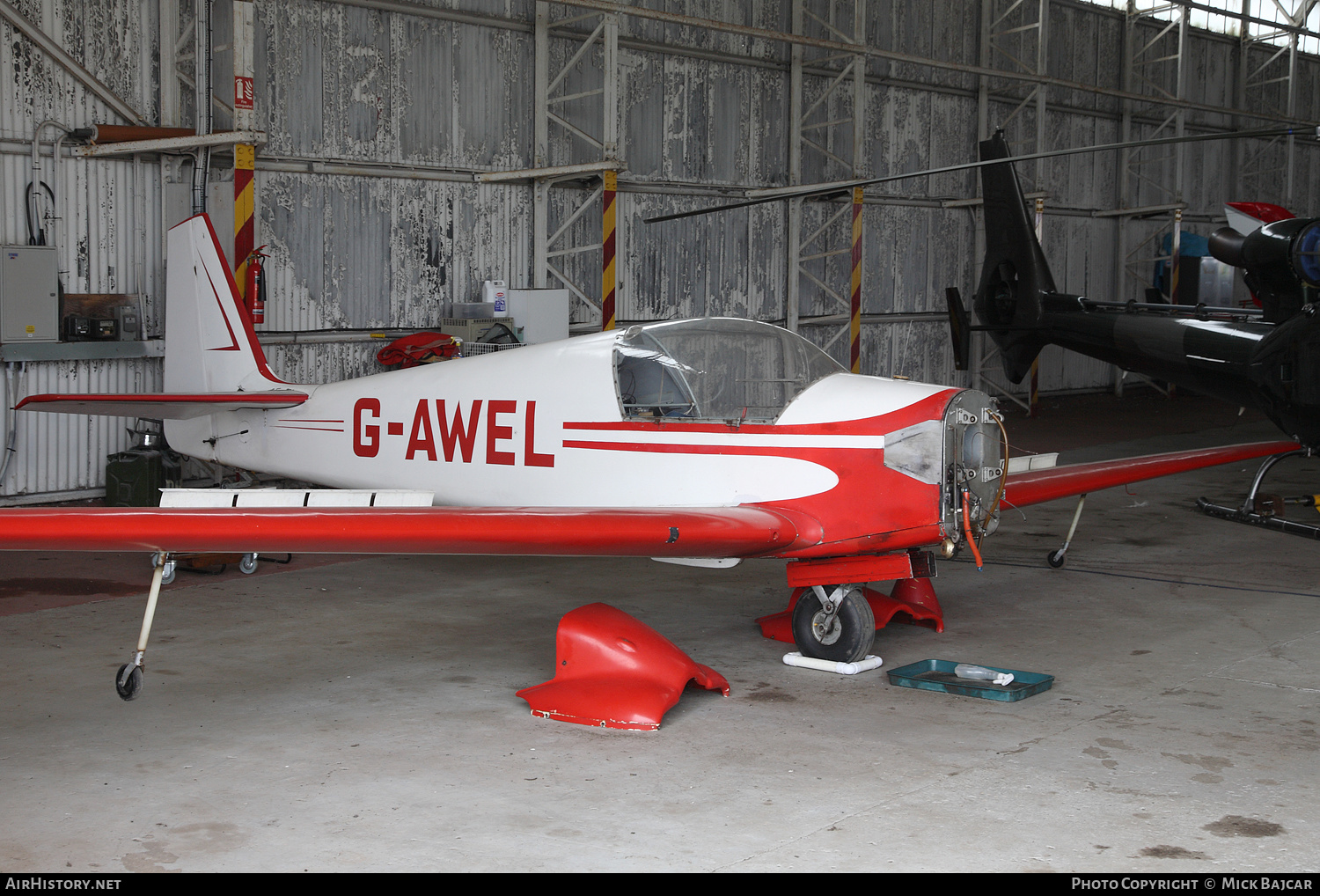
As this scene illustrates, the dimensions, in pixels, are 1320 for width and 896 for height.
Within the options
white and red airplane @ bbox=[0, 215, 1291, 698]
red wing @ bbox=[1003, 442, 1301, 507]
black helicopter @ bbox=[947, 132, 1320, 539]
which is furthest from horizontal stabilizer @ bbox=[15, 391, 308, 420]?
black helicopter @ bbox=[947, 132, 1320, 539]

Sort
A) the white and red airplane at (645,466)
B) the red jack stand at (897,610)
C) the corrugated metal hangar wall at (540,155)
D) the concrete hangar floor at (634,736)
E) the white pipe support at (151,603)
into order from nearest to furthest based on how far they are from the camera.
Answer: the concrete hangar floor at (634,736) < the white pipe support at (151,603) < the white and red airplane at (645,466) < the red jack stand at (897,610) < the corrugated metal hangar wall at (540,155)

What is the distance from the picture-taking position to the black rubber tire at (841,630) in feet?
21.3

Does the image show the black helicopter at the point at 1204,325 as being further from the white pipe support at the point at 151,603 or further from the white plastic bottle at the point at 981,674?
the white pipe support at the point at 151,603

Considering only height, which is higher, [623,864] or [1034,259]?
[1034,259]

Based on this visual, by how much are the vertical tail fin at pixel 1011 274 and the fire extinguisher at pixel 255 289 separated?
8.72 m

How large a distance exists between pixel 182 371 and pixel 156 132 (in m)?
3.30

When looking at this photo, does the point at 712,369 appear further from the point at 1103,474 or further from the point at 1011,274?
the point at 1011,274

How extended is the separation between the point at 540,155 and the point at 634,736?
9875mm

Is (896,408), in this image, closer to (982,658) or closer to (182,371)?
(982,658)

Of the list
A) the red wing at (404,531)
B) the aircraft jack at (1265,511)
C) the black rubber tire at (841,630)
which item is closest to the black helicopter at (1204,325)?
the aircraft jack at (1265,511)

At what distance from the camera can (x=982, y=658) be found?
Result: 6812 mm

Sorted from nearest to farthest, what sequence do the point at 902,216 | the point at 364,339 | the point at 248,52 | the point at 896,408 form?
the point at 896,408, the point at 248,52, the point at 364,339, the point at 902,216

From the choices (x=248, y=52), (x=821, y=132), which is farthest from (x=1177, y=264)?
(x=248, y=52)

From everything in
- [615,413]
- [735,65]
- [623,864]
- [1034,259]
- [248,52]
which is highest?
[735,65]
